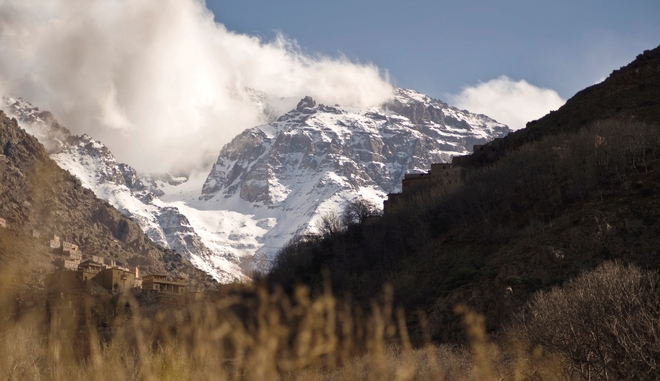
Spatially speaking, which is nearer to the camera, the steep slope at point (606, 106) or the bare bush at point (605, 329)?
the bare bush at point (605, 329)

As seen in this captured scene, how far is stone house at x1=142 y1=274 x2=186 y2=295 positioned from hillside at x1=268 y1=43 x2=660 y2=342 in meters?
15.6

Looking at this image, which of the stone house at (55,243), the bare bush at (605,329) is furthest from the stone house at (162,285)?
the bare bush at (605,329)

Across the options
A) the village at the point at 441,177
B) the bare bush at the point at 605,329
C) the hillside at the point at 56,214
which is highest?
the hillside at the point at 56,214

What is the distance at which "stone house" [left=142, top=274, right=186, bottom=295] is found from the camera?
7300 centimetres

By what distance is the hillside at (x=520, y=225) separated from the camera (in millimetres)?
38188

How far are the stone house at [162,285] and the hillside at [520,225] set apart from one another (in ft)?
51.2

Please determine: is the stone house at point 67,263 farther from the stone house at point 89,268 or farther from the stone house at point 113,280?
the stone house at point 113,280

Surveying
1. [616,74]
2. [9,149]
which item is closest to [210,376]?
[616,74]

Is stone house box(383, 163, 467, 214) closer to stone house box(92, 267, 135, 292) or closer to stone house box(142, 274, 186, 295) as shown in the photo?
stone house box(142, 274, 186, 295)

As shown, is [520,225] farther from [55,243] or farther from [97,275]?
[55,243]

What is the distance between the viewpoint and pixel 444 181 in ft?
206

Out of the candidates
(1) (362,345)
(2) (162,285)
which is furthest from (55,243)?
(1) (362,345)

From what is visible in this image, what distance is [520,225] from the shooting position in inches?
1812

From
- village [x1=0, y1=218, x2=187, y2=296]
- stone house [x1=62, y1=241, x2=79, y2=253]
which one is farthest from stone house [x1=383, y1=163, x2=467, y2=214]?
stone house [x1=62, y1=241, x2=79, y2=253]
